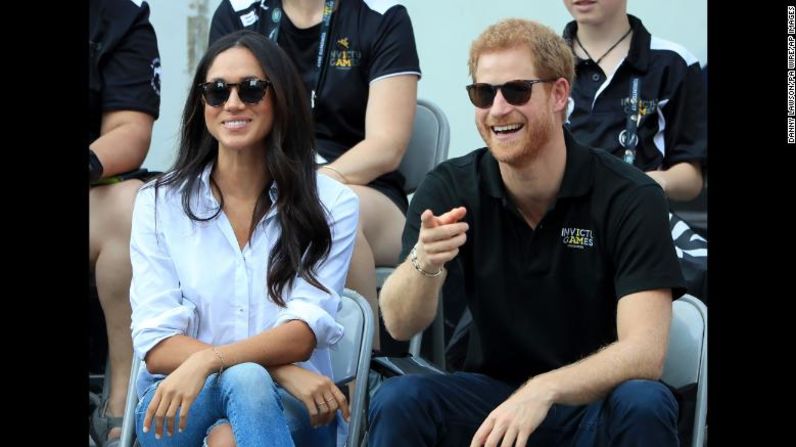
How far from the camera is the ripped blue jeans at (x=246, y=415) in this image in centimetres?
330

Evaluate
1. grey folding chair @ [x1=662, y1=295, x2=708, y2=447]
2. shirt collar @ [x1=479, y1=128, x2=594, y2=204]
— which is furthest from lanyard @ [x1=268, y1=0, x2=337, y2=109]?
grey folding chair @ [x1=662, y1=295, x2=708, y2=447]

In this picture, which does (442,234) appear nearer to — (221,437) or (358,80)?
(221,437)

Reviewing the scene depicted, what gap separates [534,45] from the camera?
367cm

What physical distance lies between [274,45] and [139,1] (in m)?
1.18

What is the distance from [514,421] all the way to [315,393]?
55 centimetres

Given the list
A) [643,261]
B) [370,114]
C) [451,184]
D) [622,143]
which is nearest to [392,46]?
[370,114]

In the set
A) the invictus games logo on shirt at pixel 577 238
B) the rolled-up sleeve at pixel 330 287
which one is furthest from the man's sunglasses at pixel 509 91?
the rolled-up sleeve at pixel 330 287

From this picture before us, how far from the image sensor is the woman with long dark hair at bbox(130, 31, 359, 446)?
3441mm

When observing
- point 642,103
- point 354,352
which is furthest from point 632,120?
point 354,352

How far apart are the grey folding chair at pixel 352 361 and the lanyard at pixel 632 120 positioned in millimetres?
1443

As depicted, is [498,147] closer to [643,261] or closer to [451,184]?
[451,184]

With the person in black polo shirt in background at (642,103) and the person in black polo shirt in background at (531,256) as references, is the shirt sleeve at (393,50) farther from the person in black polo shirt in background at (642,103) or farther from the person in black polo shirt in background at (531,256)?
the person in black polo shirt in background at (531,256)

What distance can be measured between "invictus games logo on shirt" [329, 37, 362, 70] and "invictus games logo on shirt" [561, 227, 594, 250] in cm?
149

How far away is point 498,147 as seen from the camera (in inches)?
143
